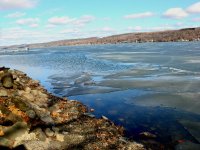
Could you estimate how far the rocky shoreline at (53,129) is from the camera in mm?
15766

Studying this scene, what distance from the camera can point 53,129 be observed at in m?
17.4

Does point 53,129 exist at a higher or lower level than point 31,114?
lower

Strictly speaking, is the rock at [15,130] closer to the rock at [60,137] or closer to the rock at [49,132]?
the rock at [49,132]

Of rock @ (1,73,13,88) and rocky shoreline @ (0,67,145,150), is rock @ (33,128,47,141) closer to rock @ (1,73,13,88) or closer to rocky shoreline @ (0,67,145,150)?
rocky shoreline @ (0,67,145,150)

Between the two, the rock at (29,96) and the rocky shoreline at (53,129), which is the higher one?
the rock at (29,96)

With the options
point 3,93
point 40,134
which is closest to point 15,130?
point 40,134

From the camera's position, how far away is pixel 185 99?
24734 millimetres

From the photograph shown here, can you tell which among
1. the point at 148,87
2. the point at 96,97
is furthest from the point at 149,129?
the point at 148,87

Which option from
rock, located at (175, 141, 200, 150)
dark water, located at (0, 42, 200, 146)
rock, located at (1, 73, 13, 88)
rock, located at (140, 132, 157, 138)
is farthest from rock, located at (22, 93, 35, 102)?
rock, located at (175, 141, 200, 150)

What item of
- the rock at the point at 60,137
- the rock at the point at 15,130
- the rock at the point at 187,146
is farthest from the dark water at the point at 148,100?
the rock at the point at 15,130

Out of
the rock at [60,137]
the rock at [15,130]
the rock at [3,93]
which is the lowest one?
the rock at [60,137]

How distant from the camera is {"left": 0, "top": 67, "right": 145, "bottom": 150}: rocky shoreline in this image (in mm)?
15766

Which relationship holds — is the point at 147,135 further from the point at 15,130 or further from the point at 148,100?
the point at 148,100

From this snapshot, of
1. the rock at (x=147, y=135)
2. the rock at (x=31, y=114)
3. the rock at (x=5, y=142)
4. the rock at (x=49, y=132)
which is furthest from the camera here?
the rock at (x=31, y=114)
